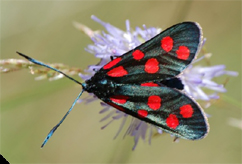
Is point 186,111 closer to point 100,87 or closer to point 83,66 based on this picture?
point 100,87

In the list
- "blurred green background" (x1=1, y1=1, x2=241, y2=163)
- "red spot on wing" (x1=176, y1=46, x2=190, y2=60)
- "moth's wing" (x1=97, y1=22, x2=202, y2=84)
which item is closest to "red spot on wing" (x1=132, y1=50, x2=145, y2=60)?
"moth's wing" (x1=97, y1=22, x2=202, y2=84)

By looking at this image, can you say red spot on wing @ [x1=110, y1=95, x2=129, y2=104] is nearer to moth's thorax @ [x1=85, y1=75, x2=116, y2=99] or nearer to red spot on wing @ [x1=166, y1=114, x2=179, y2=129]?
moth's thorax @ [x1=85, y1=75, x2=116, y2=99]

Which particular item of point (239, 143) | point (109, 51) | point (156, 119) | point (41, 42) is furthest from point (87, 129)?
point (156, 119)

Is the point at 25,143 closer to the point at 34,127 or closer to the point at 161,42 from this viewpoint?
the point at 34,127

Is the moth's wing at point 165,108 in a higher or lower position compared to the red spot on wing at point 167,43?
lower

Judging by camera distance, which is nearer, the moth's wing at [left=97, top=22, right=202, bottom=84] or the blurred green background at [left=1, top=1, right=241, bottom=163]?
the moth's wing at [left=97, top=22, right=202, bottom=84]

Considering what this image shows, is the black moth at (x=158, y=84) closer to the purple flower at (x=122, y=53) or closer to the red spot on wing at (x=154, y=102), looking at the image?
the red spot on wing at (x=154, y=102)

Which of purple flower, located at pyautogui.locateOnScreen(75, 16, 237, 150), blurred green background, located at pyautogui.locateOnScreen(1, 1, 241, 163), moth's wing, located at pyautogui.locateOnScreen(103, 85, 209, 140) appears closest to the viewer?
moth's wing, located at pyautogui.locateOnScreen(103, 85, 209, 140)

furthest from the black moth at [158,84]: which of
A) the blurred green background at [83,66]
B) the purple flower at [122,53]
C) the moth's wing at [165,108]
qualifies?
the blurred green background at [83,66]
